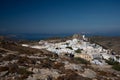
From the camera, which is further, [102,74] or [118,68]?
[118,68]

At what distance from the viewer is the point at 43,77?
671 inches

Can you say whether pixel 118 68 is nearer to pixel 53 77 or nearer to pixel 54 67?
pixel 54 67

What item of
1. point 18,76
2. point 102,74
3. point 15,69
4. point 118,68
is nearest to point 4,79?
point 18,76

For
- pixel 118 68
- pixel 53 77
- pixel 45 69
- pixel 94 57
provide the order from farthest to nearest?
pixel 94 57 < pixel 118 68 < pixel 45 69 < pixel 53 77

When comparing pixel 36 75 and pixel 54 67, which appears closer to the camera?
pixel 36 75

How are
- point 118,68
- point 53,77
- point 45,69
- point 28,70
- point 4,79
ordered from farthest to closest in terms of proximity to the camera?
point 118,68 < point 45,69 < point 28,70 < point 53,77 < point 4,79

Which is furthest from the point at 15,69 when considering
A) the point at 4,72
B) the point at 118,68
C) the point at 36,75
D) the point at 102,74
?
the point at 118,68

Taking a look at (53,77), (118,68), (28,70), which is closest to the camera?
(53,77)

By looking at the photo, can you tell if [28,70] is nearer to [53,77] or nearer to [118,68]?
[53,77]

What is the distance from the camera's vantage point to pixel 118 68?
2962 centimetres

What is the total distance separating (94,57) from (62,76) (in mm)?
25180

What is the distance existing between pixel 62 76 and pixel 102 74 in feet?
19.6

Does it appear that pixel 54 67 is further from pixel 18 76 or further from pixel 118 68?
pixel 118 68

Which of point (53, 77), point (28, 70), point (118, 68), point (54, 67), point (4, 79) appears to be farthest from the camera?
point (118, 68)
